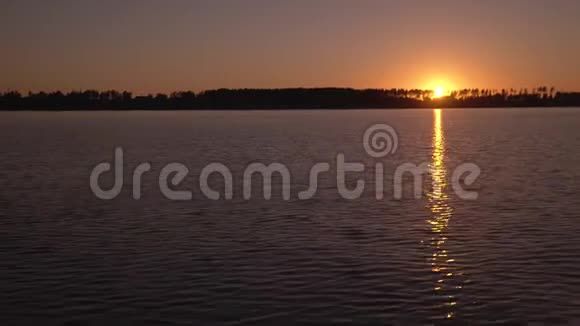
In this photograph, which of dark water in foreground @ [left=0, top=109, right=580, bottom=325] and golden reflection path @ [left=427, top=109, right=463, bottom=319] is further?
golden reflection path @ [left=427, top=109, right=463, bottom=319]

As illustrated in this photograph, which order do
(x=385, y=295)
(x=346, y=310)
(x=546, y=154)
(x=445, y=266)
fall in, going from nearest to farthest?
(x=346, y=310) → (x=385, y=295) → (x=445, y=266) → (x=546, y=154)

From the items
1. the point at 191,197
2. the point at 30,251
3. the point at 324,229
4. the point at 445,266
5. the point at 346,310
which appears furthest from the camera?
the point at 191,197

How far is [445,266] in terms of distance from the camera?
84.7 ft

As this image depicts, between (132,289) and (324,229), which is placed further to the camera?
(324,229)

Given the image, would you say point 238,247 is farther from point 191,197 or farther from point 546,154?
point 546,154

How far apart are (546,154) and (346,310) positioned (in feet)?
220

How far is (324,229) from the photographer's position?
33406mm

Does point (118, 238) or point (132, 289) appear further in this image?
point (118, 238)

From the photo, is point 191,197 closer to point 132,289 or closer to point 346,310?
point 132,289

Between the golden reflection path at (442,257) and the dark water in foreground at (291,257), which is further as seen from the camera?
the golden reflection path at (442,257)

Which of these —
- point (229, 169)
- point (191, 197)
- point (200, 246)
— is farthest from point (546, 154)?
point (200, 246)

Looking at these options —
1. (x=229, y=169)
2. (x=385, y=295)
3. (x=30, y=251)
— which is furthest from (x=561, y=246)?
(x=229, y=169)

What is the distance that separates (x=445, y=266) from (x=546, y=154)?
6072 cm

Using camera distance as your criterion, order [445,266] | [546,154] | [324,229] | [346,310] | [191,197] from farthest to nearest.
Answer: [546,154] → [191,197] → [324,229] → [445,266] → [346,310]
